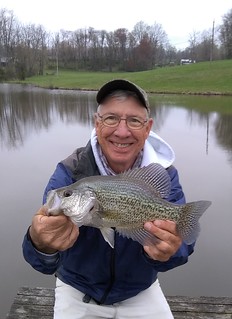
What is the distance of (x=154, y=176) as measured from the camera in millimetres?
2387

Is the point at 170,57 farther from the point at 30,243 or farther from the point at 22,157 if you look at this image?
the point at 30,243

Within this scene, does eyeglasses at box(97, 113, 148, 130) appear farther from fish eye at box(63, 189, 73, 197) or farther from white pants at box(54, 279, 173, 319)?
white pants at box(54, 279, 173, 319)

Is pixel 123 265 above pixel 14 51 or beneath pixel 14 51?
beneath

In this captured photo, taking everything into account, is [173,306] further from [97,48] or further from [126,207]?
[97,48]

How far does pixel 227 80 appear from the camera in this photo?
126 ft

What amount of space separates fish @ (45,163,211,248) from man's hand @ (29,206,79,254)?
6 centimetres

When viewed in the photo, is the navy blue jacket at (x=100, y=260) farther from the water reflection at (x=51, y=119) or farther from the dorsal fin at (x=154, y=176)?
the water reflection at (x=51, y=119)

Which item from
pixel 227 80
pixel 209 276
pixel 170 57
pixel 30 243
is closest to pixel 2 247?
pixel 209 276

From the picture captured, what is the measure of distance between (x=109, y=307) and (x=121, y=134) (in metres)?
1.35

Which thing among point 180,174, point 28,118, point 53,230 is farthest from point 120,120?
point 28,118

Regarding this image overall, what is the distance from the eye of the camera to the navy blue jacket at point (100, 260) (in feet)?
8.73

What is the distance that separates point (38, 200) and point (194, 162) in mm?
4627

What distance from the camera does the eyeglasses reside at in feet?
8.74

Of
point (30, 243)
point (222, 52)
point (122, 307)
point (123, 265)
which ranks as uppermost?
point (222, 52)
